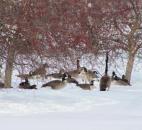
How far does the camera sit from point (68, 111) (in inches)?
408

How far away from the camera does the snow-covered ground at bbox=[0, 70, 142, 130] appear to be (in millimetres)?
8160

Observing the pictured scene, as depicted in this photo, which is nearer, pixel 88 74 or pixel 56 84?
pixel 56 84

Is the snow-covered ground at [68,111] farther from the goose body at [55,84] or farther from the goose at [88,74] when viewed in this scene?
the goose at [88,74]

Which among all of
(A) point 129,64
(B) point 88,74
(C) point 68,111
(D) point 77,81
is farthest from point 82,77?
(C) point 68,111

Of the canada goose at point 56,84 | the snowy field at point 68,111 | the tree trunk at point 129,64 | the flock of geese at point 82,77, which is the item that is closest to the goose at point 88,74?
the flock of geese at point 82,77

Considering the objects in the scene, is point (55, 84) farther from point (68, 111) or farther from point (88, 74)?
point (68, 111)

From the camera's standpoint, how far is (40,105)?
10.9 meters

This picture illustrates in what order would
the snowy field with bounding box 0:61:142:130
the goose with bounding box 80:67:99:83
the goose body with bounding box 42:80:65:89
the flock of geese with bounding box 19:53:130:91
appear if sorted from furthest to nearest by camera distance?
the goose with bounding box 80:67:99:83, the flock of geese with bounding box 19:53:130:91, the goose body with bounding box 42:80:65:89, the snowy field with bounding box 0:61:142:130

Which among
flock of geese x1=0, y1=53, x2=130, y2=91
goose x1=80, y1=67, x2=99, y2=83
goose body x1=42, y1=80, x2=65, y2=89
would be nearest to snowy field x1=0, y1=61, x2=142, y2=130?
flock of geese x1=0, y1=53, x2=130, y2=91

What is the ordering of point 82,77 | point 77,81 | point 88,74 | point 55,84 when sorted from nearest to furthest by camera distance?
point 55,84
point 77,81
point 88,74
point 82,77

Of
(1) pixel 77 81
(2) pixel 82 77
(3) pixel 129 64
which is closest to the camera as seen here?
(1) pixel 77 81

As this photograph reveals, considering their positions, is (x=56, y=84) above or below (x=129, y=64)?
below

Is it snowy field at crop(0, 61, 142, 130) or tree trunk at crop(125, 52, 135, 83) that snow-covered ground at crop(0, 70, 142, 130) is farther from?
tree trunk at crop(125, 52, 135, 83)

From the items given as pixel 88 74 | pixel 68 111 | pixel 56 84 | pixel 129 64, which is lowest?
pixel 68 111
